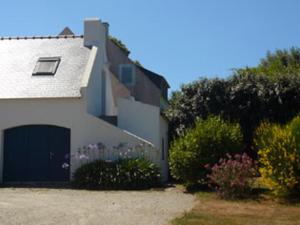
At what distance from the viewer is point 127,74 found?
133 ft

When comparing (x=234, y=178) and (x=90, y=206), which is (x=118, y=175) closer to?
(x=234, y=178)

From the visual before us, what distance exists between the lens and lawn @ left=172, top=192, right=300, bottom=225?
37.2ft

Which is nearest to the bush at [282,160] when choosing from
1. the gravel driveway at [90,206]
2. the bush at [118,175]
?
the gravel driveway at [90,206]

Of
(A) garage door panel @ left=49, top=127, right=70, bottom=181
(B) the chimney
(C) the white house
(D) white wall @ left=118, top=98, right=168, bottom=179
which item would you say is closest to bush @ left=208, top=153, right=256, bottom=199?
(C) the white house

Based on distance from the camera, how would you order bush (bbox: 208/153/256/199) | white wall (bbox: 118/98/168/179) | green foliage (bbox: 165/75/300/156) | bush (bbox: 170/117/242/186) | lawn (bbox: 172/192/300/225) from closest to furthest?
1. lawn (bbox: 172/192/300/225)
2. bush (bbox: 208/153/256/199)
3. bush (bbox: 170/117/242/186)
4. white wall (bbox: 118/98/168/179)
5. green foliage (bbox: 165/75/300/156)

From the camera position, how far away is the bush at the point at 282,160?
1480 centimetres

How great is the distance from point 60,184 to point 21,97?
3868mm

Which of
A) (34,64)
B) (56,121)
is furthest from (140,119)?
(34,64)

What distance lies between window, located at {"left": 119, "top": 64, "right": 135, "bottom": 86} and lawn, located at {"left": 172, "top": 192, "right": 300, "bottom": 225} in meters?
25.1

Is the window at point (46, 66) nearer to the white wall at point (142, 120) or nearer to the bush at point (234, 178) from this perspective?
the white wall at point (142, 120)

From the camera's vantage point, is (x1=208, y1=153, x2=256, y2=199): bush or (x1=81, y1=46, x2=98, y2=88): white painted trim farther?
(x1=81, y1=46, x2=98, y2=88): white painted trim

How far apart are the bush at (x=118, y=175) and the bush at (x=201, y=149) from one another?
1.33 metres

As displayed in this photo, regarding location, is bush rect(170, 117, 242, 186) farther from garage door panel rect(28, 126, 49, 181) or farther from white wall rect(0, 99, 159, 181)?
garage door panel rect(28, 126, 49, 181)

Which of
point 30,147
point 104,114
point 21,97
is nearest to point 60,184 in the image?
point 30,147
